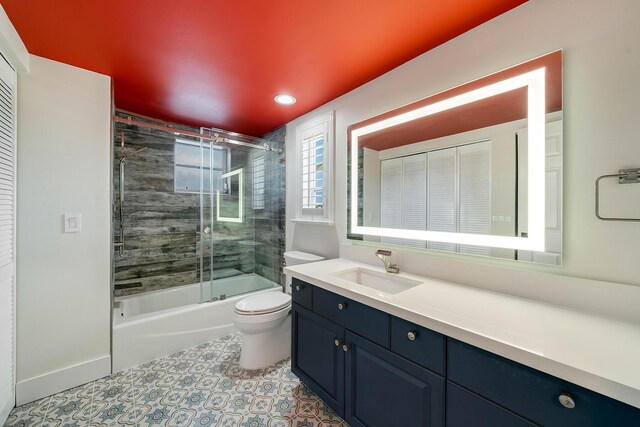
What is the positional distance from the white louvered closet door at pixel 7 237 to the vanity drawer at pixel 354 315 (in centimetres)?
173

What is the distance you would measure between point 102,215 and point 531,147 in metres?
2.67

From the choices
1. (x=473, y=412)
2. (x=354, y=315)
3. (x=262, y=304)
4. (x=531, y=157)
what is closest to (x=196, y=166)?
(x=262, y=304)

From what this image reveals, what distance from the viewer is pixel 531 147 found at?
3.85 ft

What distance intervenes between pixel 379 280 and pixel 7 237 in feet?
7.28

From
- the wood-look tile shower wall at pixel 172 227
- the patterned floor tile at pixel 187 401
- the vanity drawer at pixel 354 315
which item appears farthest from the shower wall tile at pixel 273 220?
the vanity drawer at pixel 354 315

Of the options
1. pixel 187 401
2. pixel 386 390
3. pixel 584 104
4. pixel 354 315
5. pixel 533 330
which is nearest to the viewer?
pixel 533 330

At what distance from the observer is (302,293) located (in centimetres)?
165

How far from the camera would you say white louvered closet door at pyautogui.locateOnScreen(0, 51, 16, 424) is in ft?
4.54

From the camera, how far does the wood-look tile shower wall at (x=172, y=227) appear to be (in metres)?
2.65

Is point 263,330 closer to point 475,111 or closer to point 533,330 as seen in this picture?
point 533,330

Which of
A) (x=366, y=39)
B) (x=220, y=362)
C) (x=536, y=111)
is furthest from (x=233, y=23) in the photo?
(x=220, y=362)

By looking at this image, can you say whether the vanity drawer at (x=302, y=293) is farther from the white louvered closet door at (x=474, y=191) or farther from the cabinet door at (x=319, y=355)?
the white louvered closet door at (x=474, y=191)

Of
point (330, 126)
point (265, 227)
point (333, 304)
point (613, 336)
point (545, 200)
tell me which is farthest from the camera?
point (265, 227)

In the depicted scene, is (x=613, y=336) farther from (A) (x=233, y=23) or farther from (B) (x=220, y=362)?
(B) (x=220, y=362)
